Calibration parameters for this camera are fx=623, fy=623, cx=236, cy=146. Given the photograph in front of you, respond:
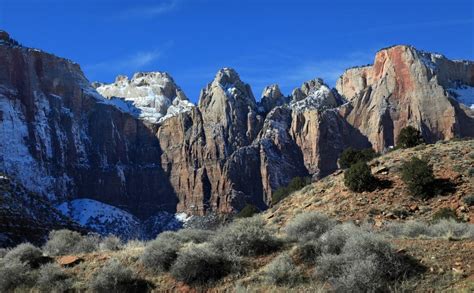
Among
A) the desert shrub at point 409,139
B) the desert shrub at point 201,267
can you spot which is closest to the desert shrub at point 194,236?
the desert shrub at point 201,267

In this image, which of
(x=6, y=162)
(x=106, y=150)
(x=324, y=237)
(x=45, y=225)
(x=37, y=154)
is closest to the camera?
(x=324, y=237)

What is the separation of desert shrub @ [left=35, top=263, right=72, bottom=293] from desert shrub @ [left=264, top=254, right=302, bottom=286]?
21.1 ft

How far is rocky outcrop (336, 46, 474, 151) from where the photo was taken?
15338 cm

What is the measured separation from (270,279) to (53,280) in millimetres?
7121

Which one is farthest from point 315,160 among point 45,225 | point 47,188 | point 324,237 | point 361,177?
point 324,237

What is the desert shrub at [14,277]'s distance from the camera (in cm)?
1963

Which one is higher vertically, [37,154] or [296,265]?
[37,154]

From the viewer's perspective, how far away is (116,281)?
60.6 feet

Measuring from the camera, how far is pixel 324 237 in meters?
18.9

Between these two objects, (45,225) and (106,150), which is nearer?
(45,225)

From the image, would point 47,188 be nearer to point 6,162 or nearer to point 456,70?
point 6,162

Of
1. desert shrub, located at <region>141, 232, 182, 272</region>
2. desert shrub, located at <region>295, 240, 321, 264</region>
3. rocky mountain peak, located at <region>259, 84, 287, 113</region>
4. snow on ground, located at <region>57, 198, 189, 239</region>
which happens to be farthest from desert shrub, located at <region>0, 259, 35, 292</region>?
rocky mountain peak, located at <region>259, 84, 287, 113</region>

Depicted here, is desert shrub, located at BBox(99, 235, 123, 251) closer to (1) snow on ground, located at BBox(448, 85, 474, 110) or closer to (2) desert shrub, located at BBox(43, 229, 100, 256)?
(2) desert shrub, located at BBox(43, 229, 100, 256)

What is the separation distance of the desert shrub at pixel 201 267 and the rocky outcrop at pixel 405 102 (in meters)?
137
